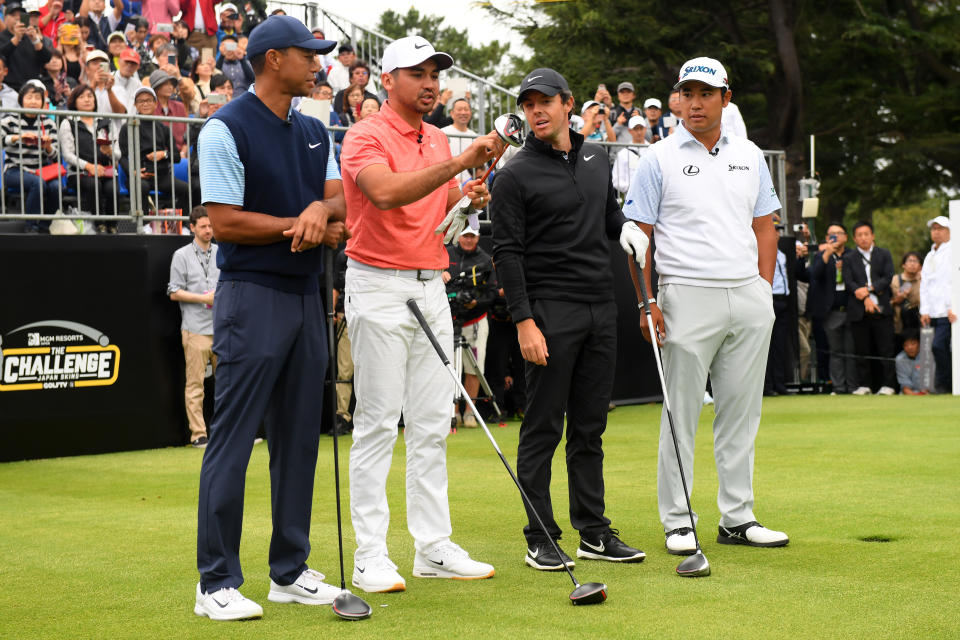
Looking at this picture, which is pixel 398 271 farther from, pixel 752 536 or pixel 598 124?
pixel 598 124

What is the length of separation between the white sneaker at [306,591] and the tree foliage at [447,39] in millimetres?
44640

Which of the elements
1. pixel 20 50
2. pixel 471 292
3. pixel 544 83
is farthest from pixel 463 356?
pixel 544 83

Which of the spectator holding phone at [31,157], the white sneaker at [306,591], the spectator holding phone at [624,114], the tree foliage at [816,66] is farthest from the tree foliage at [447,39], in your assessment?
the white sneaker at [306,591]

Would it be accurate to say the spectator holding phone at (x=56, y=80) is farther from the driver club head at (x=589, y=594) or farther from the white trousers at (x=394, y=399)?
the driver club head at (x=589, y=594)

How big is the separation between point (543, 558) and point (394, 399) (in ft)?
3.36

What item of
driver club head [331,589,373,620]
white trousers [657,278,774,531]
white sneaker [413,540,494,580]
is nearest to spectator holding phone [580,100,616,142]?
white trousers [657,278,774,531]

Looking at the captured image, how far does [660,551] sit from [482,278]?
6.56m

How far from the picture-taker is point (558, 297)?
18.5 feet

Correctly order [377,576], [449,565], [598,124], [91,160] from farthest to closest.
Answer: [598,124], [91,160], [449,565], [377,576]

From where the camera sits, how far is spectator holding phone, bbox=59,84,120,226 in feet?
35.9

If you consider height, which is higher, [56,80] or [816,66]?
[816,66]

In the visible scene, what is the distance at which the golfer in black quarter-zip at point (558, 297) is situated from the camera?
5.59m

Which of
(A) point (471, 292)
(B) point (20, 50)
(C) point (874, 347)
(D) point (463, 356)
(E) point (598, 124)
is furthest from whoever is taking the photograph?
(C) point (874, 347)

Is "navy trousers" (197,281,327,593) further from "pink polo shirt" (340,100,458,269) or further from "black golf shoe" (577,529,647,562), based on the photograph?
"black golf shoe" (577,529,647,562)
